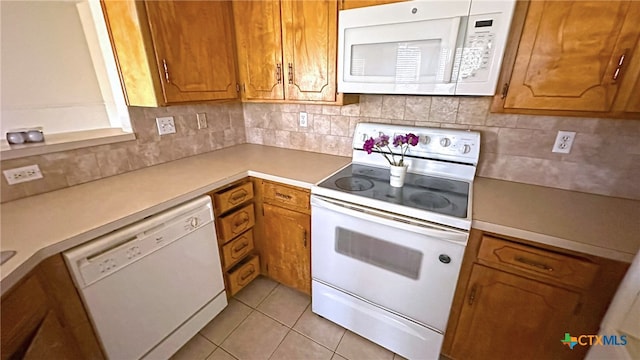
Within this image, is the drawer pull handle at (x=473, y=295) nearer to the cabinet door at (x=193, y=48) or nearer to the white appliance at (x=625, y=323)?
the white appliance at (x=625, y=323)

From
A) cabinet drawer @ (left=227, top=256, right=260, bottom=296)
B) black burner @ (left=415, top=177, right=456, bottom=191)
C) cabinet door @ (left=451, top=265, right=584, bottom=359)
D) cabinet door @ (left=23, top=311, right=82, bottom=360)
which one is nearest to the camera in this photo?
cabinet door @ (left=23, top=311, right=82, bottom=360)

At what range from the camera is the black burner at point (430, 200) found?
1.17 meters

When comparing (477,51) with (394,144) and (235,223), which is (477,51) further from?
(235,223)

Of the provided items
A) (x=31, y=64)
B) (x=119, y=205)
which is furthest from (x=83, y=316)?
(x=31, y=64)

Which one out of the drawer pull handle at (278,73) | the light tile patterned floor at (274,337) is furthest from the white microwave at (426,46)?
the light tile patterned floor at (274,337)

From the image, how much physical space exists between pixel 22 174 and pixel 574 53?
2.45 meters

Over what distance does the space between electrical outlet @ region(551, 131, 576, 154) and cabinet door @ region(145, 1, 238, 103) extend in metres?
1.92

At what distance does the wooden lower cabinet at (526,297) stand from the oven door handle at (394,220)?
0.11 metres

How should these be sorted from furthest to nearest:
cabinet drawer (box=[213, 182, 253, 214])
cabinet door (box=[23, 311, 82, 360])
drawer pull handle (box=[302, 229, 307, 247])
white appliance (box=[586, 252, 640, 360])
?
drawer pull handle (box=[302, 229, 307, 247])
cabinet drawer (box=[213, 182, 253, 214])
cabinet door (box=[23, 311, 82, 360])
white appliance (box=[586, 252, 640, 360])

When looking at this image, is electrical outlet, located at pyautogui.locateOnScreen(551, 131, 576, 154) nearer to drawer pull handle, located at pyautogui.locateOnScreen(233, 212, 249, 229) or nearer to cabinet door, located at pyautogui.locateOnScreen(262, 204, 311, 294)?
cabinet door, located at pyautogui.locateOnScreen(262, 204, 311, 294)

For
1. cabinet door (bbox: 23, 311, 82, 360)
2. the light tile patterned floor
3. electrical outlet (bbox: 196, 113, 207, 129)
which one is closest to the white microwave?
electrical outlet (bbox: 196, 113, 207, 129)

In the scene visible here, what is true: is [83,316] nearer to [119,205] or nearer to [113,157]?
[119,205]

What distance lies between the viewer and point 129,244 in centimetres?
107

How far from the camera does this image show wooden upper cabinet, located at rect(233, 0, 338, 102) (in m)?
1.44
